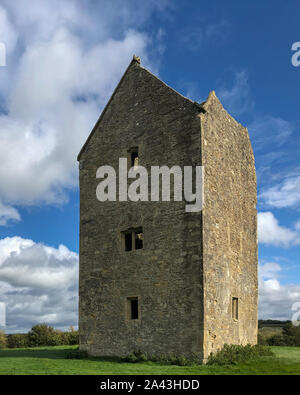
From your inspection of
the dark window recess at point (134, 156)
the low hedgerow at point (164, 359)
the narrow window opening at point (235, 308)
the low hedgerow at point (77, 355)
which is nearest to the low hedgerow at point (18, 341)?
the low hedgerow at point (77, 355)

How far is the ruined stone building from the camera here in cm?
1617

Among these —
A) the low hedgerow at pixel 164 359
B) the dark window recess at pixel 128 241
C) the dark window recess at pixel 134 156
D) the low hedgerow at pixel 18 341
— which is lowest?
the low hedgerow at pixel 18 341

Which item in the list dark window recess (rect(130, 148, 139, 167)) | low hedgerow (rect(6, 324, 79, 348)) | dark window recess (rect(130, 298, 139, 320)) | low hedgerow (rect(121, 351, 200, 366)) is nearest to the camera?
low hedgerow (rect(121, 351, 200, 366))

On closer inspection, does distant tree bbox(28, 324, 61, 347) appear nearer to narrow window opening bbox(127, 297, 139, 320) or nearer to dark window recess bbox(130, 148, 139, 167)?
narrow window opening bbox(127, 297, 139, 320)

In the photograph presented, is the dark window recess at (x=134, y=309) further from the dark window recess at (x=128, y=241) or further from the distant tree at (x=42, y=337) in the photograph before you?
the distant tree at (x=42, y=337)

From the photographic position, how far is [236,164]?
2077 cm

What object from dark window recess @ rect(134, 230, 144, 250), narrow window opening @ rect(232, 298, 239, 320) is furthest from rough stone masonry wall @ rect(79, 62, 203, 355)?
narrow window opening @ rect(232, 298, 239, 320)

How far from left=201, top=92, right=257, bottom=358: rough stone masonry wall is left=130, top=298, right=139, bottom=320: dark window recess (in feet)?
10.9

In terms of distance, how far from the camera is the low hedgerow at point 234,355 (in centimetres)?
1520

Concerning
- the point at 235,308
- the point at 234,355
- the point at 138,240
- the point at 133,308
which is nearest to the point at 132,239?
the point at 138,240

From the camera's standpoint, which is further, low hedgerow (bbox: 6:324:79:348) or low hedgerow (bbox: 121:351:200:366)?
low hedgerow (bbox: 6:324:79:348)

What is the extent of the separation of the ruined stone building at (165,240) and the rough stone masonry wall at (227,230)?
0.05 m
